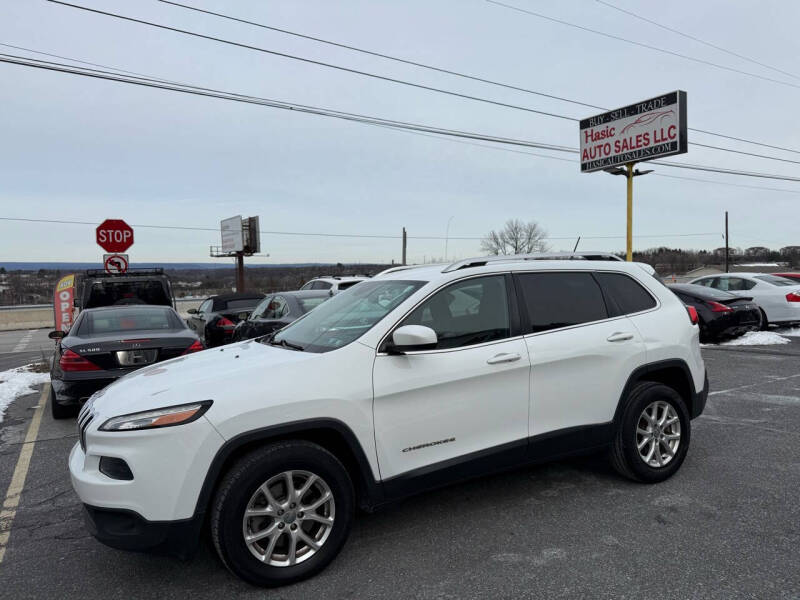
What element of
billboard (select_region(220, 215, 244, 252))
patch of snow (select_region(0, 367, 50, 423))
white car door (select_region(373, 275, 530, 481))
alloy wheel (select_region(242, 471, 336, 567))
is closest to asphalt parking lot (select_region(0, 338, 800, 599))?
alloy wheel (select_region(242, 471, 336, 567))

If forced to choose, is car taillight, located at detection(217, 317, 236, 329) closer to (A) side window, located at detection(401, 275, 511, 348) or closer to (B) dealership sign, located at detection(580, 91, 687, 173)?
(A) side window, located at detection(401, 275, 511, 348)

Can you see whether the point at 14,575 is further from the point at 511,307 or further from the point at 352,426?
the point at 511,307

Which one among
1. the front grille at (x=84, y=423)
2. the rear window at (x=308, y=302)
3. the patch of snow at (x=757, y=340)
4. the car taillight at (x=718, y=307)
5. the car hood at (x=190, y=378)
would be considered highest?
the rear window at (x=308, y=302)

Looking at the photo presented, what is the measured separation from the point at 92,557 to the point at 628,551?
317 cm

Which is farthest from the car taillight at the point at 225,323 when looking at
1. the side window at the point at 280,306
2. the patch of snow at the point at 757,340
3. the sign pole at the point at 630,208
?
the sign pole at the point at 630,208

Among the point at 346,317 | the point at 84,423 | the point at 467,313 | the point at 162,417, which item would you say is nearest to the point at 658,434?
the point at 467,313

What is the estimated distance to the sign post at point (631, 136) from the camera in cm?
1596

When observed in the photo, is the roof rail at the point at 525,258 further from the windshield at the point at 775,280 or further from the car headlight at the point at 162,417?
the windshield at the point at 775,280

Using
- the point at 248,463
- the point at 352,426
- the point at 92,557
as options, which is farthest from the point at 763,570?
the point at 92,557

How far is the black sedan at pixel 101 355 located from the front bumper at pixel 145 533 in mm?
3980

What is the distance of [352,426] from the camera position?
10.4ft

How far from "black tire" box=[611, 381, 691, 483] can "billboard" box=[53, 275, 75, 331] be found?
49.6 feet

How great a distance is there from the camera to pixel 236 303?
13.8 meters

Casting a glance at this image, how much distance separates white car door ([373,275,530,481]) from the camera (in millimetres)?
3307
